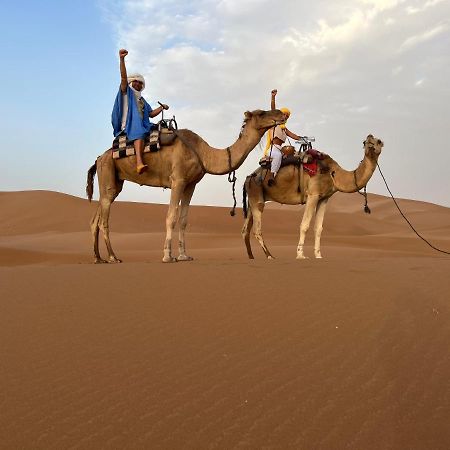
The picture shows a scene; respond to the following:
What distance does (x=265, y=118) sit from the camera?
27.0 ft

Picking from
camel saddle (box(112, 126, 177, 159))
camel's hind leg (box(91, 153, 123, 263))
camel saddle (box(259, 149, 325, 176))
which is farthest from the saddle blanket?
camel saddle (box(259, 149, 325, 176))

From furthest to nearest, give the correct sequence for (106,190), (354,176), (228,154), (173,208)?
(354,176) → (106,190) → (228,154) → (173,208)

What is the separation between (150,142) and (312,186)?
3.32 meters

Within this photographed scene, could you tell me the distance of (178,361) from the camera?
11.6ft

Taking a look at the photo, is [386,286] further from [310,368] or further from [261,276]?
[310,368]

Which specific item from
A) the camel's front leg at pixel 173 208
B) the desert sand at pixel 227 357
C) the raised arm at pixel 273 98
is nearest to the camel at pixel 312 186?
the raised arm at pixel 273 98

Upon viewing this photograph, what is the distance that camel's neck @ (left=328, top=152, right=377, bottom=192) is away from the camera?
9.85 m

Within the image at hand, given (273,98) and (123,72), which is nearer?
(123,72)

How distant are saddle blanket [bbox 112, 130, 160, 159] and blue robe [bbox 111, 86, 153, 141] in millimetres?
112

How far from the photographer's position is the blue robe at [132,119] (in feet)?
27.3

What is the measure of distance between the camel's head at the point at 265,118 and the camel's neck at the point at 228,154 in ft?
0.29

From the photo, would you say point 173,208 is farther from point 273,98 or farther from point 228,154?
point 273,98

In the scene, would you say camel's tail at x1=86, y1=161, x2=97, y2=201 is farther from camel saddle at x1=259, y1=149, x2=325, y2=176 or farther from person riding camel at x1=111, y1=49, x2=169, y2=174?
camel saddle at x1=259, y1=149, x2=325, y2=176

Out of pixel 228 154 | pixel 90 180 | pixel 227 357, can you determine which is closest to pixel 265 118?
pixel 228 154
